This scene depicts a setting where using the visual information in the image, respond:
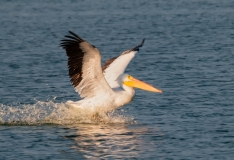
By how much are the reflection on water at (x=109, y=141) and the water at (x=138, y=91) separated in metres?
0.01

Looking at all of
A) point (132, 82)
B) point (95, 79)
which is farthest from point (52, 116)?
point (132, 82)

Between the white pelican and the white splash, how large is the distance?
0.71 ft

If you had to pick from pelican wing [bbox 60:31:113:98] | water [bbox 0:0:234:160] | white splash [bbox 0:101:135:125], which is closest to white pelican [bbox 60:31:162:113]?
pelican wing [bbox 60:31:113:98]

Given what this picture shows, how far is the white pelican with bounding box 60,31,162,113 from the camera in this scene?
10.8 meters

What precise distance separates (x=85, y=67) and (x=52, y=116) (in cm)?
138

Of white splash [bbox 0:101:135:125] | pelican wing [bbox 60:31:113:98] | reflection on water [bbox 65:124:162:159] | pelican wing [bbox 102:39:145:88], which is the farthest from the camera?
pelican wing [bbox 102:39:145:88]

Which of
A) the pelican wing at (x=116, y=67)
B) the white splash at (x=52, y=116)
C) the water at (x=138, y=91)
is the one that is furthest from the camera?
the pelican wing at (x=116, y=67)

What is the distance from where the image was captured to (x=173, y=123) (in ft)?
37.7

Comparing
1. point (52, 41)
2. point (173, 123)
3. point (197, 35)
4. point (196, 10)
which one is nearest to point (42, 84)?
point (173, 123)

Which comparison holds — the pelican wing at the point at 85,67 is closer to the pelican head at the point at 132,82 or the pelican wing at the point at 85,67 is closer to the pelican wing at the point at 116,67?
the pelican head at the point at 132,82

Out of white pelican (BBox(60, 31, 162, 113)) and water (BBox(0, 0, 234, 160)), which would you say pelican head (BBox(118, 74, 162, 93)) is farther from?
water (BBox(0, 0, 234, 160))

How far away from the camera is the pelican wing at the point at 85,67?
35.3ft

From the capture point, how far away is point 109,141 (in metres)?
10.4

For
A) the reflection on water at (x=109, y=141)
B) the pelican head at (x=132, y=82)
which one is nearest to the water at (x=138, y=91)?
the reflection on water at (x=109, y=141)
